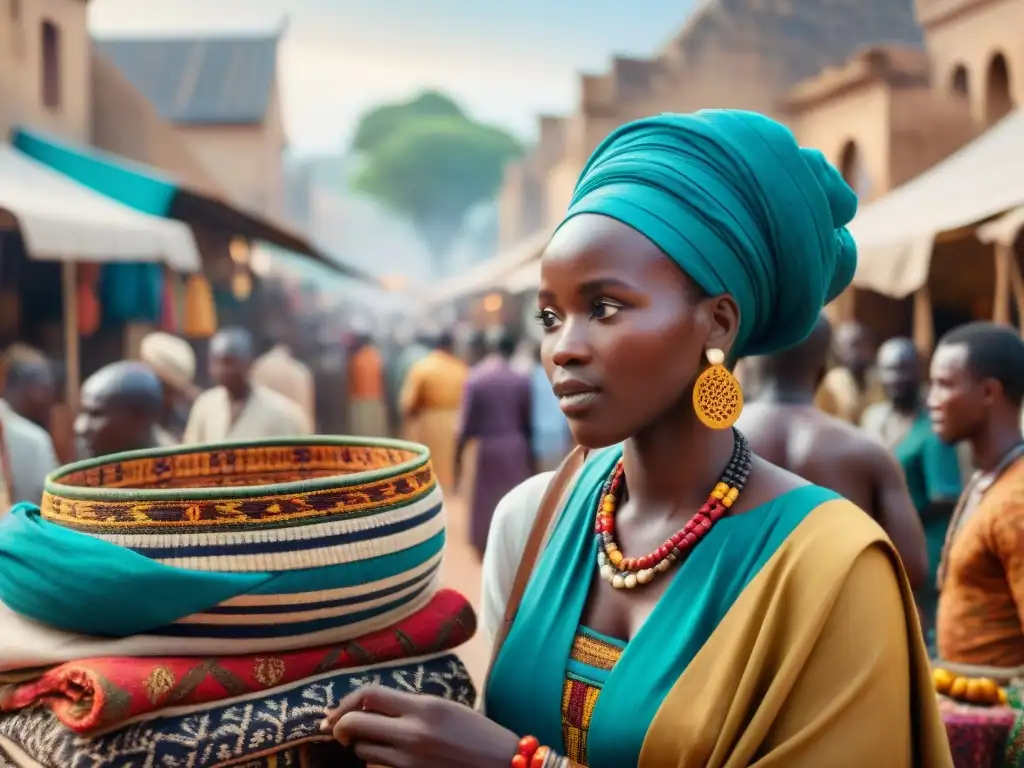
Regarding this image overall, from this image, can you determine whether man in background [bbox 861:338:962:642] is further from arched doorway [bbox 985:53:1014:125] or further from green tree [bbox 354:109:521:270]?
green tree [bbox 354:109:521:270]

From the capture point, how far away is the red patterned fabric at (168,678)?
1.30 metres

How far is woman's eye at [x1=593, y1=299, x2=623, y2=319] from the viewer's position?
141 centimetres

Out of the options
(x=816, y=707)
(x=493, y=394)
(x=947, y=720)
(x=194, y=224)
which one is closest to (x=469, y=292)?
(x=194, y=224)

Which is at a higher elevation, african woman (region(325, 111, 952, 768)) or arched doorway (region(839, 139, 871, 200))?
arched doorway (region(839, 139, 871, 200))

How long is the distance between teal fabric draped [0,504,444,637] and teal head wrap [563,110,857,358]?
643mm

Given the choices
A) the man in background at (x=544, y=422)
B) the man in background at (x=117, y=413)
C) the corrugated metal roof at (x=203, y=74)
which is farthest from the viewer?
the corrugated metal roof at (x=203, y=74)

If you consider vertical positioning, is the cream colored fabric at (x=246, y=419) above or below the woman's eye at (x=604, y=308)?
below

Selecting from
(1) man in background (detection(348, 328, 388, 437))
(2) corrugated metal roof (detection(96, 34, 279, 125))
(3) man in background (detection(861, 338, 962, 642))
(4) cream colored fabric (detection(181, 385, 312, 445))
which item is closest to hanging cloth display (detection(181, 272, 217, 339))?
(1) man in background (detection(348, 328, 388, 437))

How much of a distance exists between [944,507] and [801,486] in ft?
10.5

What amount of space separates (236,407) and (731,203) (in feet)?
12.8

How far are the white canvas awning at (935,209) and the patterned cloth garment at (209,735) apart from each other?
6.28 meters

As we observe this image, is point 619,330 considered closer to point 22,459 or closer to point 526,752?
point 526,752

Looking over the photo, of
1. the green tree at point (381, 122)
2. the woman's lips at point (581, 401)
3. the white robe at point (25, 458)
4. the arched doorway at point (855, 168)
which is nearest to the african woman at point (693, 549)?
the woman's lips at point (581, 401)

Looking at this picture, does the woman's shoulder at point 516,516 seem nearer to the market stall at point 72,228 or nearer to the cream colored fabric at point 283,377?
the market stall at point 72,228
